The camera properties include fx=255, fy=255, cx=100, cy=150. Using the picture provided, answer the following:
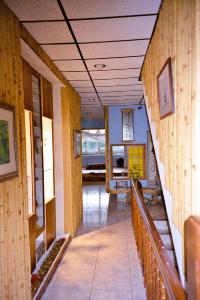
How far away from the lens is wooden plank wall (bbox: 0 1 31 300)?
223 centimetres

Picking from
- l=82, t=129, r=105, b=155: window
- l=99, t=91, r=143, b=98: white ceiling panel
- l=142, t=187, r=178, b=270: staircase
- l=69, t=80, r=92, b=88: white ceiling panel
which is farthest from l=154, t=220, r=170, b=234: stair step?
l=82, t=129, r=105, b=155: window

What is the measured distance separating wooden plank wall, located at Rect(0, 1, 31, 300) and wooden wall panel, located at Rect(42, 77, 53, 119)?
1724mm

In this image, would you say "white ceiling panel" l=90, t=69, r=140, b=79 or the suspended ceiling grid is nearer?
the suspended ceiling grid

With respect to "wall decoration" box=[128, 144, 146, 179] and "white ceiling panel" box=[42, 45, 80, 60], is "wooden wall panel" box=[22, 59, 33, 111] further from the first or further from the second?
"wall decoration" box=[128, 144, 146, 179]

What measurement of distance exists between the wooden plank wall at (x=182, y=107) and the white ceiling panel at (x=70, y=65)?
63.0 inches

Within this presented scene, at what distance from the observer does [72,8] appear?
2.34 meters

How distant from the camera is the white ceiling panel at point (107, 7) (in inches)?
88.8

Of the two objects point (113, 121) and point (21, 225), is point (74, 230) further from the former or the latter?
point (113, 121)

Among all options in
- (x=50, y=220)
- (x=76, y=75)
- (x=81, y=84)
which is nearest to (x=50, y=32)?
(x=76, y=75)

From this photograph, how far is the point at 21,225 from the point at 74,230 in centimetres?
292

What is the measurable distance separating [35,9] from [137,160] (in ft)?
21.7

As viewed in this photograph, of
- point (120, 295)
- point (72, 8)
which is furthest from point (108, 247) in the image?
point (72, 8)

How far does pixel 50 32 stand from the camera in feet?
9.29

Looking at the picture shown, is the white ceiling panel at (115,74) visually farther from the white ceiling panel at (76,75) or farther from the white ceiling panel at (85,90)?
the white ceiling panel at (85,90)
